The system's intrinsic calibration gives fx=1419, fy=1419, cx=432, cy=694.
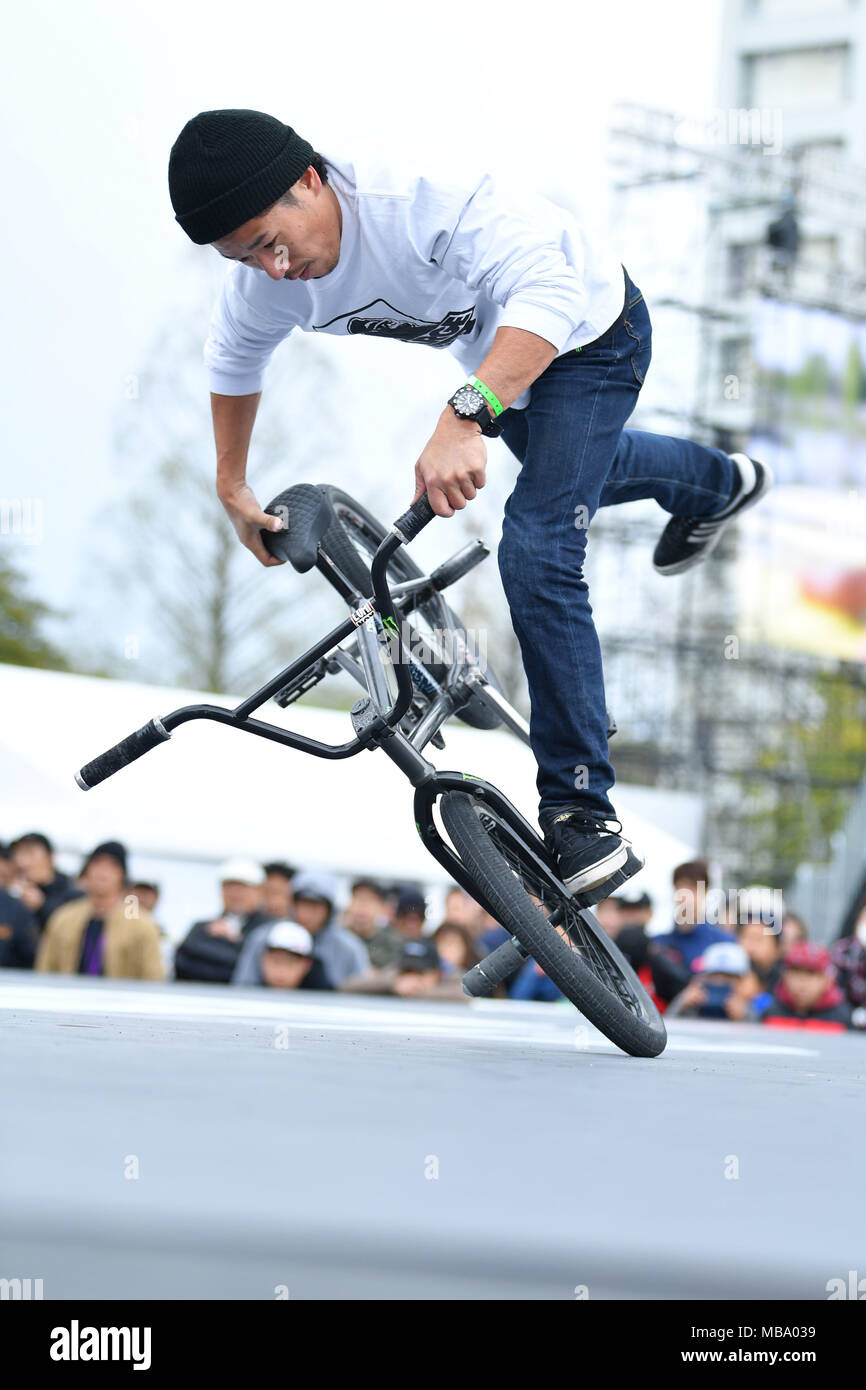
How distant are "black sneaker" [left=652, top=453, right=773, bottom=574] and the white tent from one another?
6158mm

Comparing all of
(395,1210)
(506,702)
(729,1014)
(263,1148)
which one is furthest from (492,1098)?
(729,1014)

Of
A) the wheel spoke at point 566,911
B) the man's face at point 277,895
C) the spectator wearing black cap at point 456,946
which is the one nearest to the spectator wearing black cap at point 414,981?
the spectator wearing black cap at point 456,946

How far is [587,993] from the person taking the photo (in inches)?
100

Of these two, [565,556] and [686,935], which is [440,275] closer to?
[565,556]

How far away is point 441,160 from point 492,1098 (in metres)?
1.71

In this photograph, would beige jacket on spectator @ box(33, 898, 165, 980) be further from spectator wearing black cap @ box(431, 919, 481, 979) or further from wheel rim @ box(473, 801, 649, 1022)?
wheel rim @ box(473, 801, 649, 1022)

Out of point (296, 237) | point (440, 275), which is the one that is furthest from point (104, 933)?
point (296, 237)

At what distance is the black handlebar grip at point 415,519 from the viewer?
2369mm

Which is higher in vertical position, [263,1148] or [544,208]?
[544,208]

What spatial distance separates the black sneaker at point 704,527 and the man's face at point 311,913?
392 cm

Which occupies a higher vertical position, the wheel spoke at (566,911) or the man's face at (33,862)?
the man's face at (33,862)

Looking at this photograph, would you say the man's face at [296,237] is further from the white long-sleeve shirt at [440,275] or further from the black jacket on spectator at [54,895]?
the black jacket on spectator at [54,895]

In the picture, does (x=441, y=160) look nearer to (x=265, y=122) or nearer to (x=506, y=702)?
(x=265, y=122)

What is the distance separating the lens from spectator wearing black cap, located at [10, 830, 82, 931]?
782 cm
